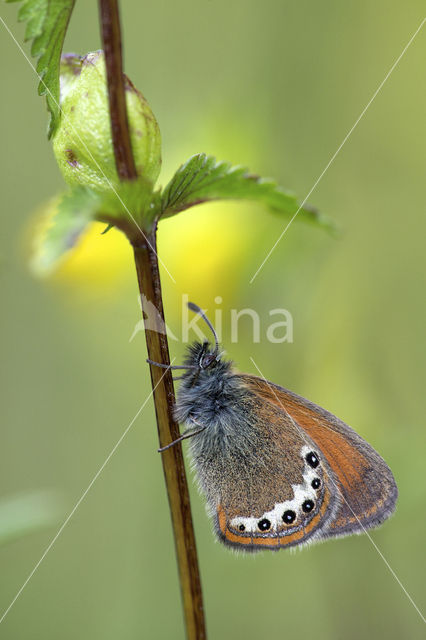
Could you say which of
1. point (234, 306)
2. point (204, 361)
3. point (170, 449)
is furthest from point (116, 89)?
point (234, 306)

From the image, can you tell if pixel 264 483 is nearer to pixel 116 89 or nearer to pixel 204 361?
pixel 204 361

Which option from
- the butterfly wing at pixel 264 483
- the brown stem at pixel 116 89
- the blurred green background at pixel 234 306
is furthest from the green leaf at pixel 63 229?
the blurred green background at pixel 234 306

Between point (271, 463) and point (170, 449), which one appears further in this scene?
point (271, 463)

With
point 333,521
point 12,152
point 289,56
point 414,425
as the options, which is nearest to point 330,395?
point 414,425

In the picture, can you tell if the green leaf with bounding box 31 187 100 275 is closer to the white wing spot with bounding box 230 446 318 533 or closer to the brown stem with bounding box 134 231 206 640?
the brown stem with bounding box 134 231 206 640

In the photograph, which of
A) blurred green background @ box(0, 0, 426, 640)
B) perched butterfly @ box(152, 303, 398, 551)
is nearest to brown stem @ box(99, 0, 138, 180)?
perched butterfly @ box(152, 303, 398, 551)

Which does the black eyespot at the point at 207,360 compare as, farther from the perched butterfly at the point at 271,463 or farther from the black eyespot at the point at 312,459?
the black eyespot at the point at 312,459

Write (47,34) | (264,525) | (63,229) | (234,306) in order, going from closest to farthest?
(63,229) < (47,34) < (264,525) < (234,306)
